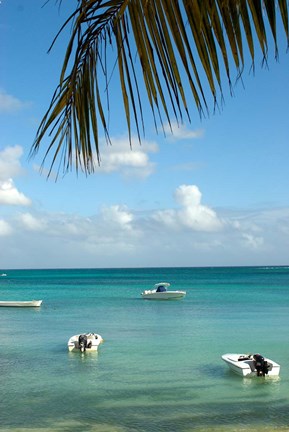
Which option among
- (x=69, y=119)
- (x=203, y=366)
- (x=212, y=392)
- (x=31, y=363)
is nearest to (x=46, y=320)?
(x=31, y=363)

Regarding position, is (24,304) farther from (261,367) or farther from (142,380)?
(261,367)

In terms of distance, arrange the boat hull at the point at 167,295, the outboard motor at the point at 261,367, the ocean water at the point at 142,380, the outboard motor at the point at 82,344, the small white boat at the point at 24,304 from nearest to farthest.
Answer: the ocean water at the point at 142,380, the outboard motor at the point at 261,367, the outboard motor at the point at 82,344, the small white boat at the point at 24,304, the boat hull at the point at 167,295

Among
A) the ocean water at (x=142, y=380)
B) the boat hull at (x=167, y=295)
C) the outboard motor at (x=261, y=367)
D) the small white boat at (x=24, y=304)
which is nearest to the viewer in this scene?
the ocean water at (x=142, y=380)

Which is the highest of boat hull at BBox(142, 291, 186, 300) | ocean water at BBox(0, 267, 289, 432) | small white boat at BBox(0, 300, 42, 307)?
boat hull at BBox(142, 291, 186, 300)

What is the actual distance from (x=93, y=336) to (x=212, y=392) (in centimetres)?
780

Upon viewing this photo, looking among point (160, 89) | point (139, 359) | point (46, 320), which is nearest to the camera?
point (160, 89)

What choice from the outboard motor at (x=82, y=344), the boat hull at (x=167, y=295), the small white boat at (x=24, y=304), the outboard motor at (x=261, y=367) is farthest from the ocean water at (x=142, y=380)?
the boat hull at (x=167, y=295)

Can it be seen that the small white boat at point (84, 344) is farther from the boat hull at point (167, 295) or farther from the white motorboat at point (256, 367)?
the boat hull at point (167, 295)

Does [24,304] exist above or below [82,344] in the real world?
above

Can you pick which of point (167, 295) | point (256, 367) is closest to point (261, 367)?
point (256, 367)

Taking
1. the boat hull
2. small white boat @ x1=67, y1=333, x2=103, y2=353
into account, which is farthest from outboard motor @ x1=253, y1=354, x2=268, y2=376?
the boat hull

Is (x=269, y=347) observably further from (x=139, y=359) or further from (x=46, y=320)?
(x=46, y=320)

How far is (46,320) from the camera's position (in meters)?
32.6

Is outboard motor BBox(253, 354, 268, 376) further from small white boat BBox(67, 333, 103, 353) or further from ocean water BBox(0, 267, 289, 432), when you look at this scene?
small white boat BBox(67, 333, 103, 353)
